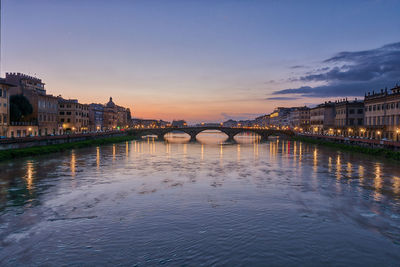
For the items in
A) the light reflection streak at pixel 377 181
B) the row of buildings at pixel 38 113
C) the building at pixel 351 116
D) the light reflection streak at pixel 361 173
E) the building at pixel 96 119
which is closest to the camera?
the light reflection streak at pixel 377 181

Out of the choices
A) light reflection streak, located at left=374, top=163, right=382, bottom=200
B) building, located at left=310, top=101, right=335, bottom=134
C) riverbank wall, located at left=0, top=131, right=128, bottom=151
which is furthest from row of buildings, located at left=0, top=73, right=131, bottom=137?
building, located at left=310, top=101, right=335, bottom=134

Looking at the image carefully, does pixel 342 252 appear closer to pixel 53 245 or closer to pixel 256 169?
pixel 53 245

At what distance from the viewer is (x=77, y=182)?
107ft

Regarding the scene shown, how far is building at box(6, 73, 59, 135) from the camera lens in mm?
77500

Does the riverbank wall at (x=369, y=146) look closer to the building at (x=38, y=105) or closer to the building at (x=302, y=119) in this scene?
the building at (x=302, y=119)

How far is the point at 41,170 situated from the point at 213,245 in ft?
101

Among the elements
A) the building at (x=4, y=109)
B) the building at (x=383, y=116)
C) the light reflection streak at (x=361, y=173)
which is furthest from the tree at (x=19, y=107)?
the building at (x=383, y=116)

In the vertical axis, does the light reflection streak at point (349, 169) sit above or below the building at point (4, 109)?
below

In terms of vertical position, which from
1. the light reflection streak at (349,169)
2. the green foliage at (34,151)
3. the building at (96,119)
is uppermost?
the building at (96,119)

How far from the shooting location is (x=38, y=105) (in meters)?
80.9

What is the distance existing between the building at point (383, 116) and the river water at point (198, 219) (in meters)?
35.7

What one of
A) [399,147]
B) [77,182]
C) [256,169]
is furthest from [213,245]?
[399,147]

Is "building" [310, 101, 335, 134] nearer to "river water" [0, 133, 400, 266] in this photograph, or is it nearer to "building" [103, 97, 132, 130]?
"river water" [0, 133, 400, 266]

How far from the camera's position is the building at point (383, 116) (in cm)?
6581
